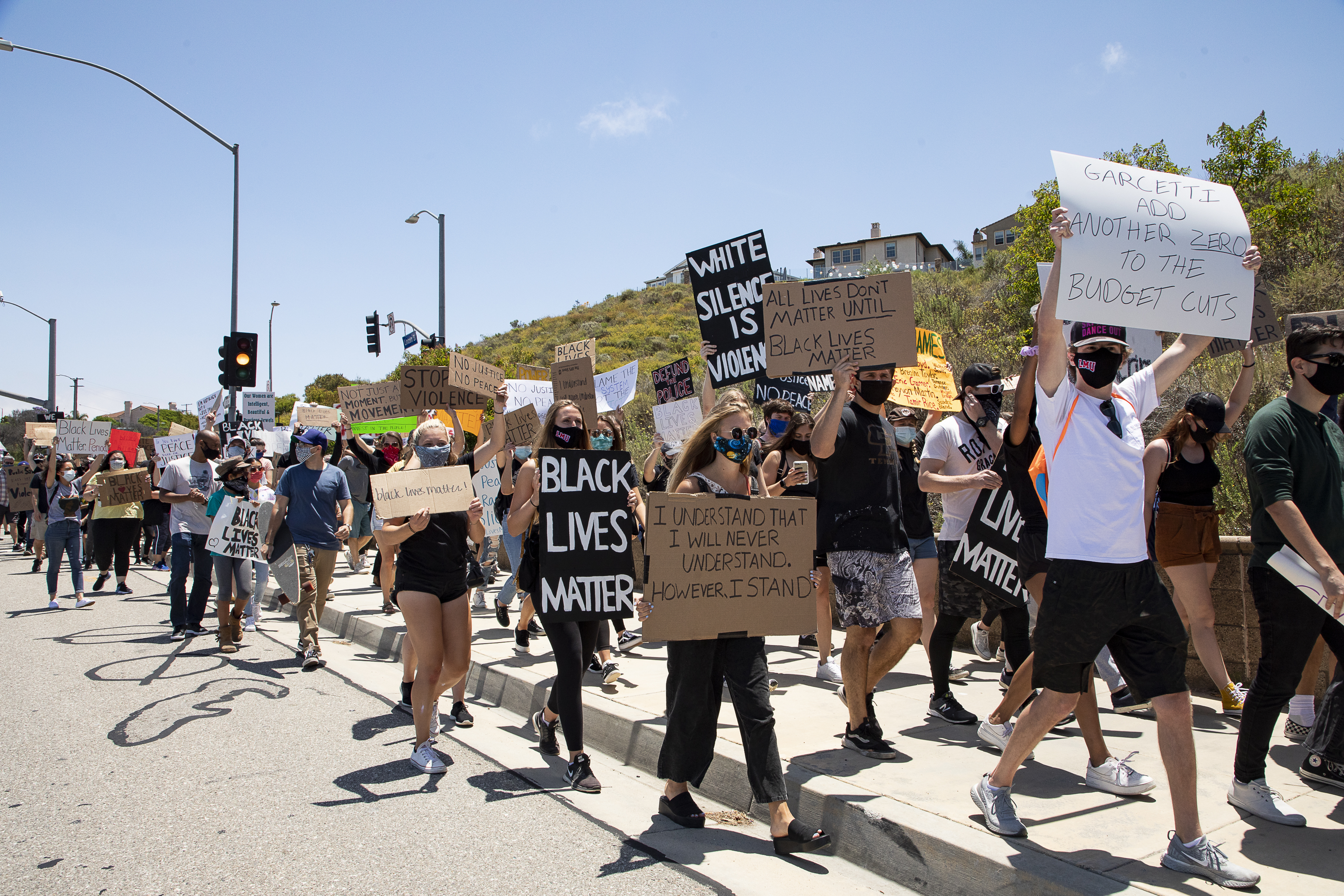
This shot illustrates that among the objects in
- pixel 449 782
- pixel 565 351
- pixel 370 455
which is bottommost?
pixel 449 782

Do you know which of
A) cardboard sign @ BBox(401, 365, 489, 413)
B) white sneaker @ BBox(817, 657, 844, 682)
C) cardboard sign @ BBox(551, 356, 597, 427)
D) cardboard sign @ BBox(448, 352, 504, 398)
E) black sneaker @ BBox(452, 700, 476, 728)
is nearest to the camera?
black sneaker @ BBox(452, 700, 476, 728)

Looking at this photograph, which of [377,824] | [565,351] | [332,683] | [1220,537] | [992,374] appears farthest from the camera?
[565,351]

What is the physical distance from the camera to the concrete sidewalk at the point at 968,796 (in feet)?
11.5

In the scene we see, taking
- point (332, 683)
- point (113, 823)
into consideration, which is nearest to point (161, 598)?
point (332, 683)

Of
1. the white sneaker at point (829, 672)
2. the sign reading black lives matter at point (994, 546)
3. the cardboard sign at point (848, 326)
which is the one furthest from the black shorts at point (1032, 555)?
the white sneaker at point (829, 672)

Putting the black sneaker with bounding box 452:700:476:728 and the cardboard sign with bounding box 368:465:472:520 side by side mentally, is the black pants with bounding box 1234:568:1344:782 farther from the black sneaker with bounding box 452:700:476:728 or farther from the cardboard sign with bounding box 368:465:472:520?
the black sneaker with bounding box 452:700:476:728

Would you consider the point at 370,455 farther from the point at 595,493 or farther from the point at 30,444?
the point at 30,444

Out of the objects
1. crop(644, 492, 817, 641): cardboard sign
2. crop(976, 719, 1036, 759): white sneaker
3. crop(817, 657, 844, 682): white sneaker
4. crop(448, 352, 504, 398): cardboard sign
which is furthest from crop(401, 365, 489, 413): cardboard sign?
crop(976, 719, 1036, 759): white sneaker

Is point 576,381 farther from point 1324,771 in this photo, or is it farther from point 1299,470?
point 1324,771

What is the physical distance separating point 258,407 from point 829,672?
1914 cm

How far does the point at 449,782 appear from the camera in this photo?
5121 mm

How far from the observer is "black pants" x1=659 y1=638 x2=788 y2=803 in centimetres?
412

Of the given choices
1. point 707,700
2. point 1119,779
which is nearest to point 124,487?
point 707,700

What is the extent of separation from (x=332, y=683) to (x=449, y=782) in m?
2.97
